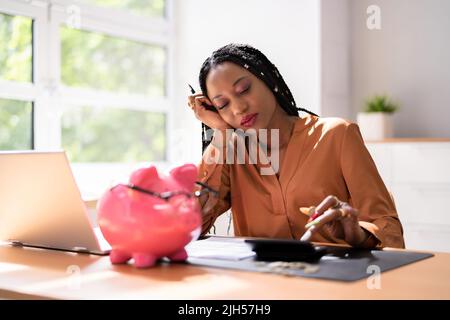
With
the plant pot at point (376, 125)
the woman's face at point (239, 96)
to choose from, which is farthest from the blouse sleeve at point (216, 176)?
the plant pot at point (376, 125)

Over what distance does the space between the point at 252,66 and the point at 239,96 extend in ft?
0.40

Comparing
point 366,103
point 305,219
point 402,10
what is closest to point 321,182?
point 305,219

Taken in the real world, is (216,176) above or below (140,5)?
below

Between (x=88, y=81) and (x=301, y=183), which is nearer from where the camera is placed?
(x=301, y=183)

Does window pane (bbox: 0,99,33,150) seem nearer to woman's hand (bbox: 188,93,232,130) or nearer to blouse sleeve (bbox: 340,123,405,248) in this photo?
woman's hand (bbox: 188,93,232,130)

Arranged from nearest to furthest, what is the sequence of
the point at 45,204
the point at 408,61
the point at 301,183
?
the point at 45,204 → the point at 301,183 → the point at 408,61

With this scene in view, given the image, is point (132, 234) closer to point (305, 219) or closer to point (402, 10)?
point (305, 219)

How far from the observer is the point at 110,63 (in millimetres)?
3932

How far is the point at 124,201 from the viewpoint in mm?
1169

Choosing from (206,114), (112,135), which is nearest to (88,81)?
(112,135)

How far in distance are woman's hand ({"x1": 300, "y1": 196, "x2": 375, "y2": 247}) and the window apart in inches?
90.4

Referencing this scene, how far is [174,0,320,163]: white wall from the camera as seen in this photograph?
3.74 metres

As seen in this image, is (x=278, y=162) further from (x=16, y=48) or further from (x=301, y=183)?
(x=16, y=48)

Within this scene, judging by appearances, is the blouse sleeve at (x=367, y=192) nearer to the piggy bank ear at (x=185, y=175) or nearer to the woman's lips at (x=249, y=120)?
the woman's lips at (x=249, y=120)
